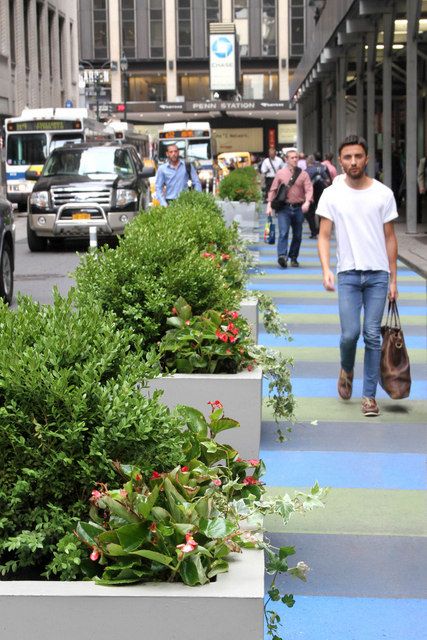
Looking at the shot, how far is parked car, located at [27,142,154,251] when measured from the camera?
24.9 meters

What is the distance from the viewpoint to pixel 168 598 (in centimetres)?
336

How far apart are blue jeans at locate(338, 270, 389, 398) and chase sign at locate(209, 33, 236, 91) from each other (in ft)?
307

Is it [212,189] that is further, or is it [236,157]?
[236,157]

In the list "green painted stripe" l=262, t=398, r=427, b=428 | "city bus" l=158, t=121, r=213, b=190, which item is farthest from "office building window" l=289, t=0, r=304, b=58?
"green painted stripe" l=262, t=398, r=427, b=428

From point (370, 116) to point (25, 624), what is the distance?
96.2 feet

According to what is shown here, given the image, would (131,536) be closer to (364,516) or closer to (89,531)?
(89,531)

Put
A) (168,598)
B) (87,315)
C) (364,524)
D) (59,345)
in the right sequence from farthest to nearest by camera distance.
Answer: (364,524) < (87,315) < (59,345) < (168,598)

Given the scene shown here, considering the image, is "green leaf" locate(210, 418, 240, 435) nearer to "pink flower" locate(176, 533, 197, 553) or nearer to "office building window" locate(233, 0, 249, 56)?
"pink flower" locate(176, 533, 197, 553)

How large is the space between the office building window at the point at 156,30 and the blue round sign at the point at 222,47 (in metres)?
12.1

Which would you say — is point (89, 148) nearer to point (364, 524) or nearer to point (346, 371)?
point (346, 371)

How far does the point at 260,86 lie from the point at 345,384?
364 ft

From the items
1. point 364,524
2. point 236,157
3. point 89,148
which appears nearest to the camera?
point 364,524

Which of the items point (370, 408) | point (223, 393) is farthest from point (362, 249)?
point (223, 393)

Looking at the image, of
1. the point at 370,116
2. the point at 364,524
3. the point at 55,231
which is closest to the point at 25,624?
the point at 364,524
